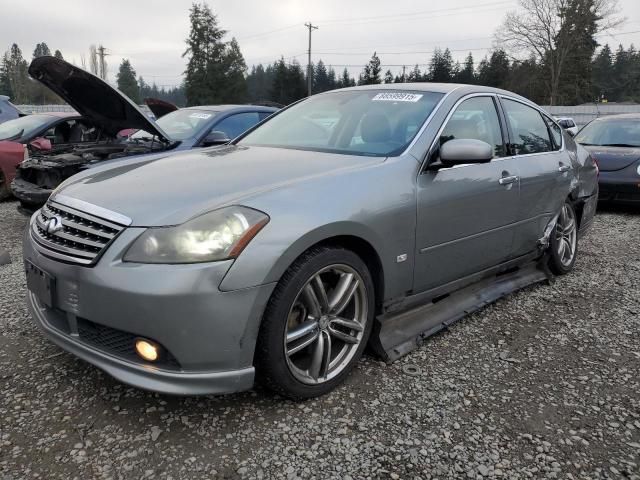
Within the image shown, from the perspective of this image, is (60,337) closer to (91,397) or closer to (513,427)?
(91,397)

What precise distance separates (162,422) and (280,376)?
1.86ft

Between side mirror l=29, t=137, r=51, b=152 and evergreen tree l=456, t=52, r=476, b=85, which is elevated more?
evergreen tree l=456, t=52, r=476, b=85

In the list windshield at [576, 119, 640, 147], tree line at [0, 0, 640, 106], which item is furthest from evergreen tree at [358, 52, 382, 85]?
windshield at [576, 119, 640, 147]

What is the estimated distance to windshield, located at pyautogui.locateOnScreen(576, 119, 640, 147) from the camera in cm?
783

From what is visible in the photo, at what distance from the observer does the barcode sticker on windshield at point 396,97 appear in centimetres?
325

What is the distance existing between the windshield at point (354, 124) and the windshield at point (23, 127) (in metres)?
5.73

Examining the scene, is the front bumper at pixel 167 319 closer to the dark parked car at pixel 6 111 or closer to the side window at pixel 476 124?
the side window at pixel 476 124

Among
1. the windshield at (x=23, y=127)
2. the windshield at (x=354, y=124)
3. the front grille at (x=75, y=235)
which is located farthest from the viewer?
the windshield at (x=23, y=127)

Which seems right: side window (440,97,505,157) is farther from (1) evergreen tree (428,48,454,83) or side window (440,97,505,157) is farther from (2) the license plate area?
(1) evergreen tree (428,48,454,83)

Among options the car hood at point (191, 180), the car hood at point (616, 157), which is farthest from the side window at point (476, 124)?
the car hood at point (616, 157)

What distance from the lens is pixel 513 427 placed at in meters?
2.30

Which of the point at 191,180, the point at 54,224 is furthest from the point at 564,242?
the point at 54,224

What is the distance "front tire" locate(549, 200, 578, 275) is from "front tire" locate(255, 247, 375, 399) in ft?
7.60

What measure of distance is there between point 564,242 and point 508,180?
1403 mm
